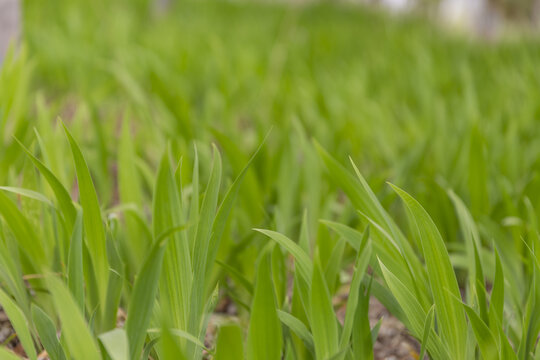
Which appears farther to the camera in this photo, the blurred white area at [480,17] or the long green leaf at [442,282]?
the blurred white area at [480,17]

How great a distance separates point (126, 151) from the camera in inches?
37.3

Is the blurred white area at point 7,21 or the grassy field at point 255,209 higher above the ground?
Answer: the blurred white area at point 7,21

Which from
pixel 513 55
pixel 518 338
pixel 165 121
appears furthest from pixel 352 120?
pixel 513 55

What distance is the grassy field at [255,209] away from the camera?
61cm

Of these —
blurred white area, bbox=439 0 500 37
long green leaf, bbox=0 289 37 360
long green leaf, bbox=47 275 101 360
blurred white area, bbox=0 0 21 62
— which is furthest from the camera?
blurred white area, bbox=439 0 500 37

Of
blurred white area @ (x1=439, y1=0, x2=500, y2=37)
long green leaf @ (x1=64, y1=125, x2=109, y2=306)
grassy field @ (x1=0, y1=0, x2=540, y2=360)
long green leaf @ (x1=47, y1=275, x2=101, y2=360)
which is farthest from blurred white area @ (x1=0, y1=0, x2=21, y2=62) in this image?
blurred white area @ (x1=439, y1=0, x2=500, y2=37)

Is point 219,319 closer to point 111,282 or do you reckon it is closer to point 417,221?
point 111,282

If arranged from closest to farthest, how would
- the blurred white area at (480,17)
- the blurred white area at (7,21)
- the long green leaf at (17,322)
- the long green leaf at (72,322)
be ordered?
the long green leaf at (72,322)
the long green leaf at (17,322)
the blurred white area at (7,21)
the blurred white area at (480,17)

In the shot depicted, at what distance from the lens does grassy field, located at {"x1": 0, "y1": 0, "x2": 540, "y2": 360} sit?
610 millimetres

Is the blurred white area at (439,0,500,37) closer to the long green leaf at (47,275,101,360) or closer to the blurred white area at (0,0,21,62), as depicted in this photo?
the blurred white area at (0,0,21,62)

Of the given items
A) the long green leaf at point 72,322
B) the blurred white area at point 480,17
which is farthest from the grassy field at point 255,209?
the blurred white area at point 480,17

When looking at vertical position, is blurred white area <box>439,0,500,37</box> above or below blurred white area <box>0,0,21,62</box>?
below

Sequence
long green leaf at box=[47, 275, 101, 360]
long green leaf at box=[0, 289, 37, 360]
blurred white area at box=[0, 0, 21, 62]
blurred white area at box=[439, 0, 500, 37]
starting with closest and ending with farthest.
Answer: long green leaf at box=[47, 275, 101, 360], long green leaf at box=[0, 289, 37, 360], blurred white area at box=[0, 0, 21, 62], blurred white area at box=[439, 0, 500, 37]

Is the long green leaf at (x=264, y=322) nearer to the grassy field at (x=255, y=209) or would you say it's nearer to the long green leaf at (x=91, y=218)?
the grassy field at (x=255, y=209)
